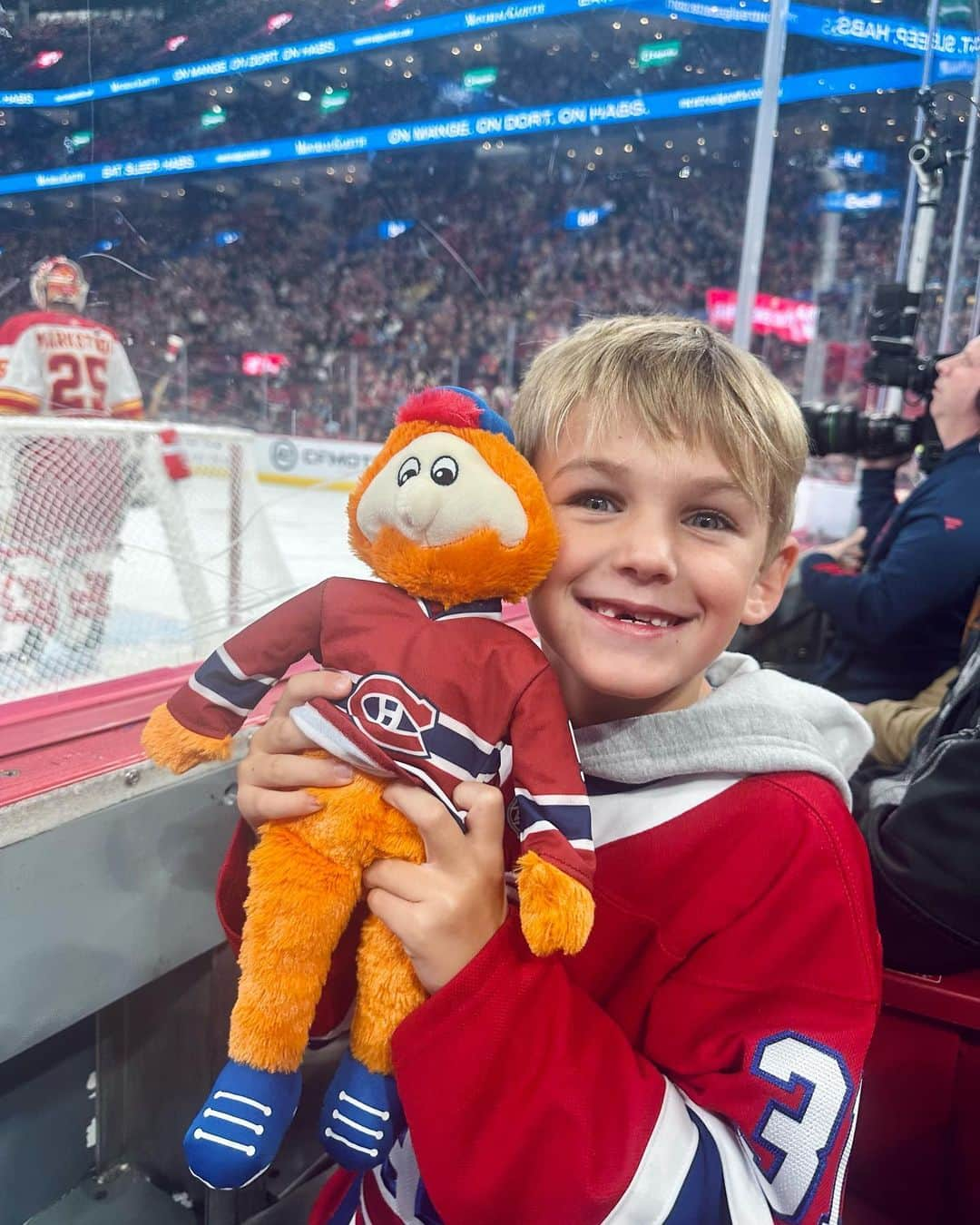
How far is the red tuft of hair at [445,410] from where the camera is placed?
1.91ft

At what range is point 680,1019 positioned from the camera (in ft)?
1.92

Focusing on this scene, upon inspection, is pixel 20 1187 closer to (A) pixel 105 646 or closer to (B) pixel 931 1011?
(A) pixel 105 646

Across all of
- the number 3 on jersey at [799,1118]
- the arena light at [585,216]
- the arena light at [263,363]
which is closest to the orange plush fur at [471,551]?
the number 3 on jersey at [799,1118]

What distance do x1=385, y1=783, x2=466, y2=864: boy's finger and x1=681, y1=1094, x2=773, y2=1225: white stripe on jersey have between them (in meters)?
0.22

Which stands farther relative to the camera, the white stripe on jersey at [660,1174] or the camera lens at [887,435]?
the camera lens at [887,435]

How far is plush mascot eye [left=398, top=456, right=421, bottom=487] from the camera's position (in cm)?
56

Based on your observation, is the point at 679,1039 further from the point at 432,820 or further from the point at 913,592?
the point at 913,592

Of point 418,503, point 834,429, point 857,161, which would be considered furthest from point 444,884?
point 857,161

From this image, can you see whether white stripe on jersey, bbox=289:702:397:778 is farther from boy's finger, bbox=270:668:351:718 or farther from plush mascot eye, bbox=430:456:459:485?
plush mascot eye, bbox=430:456:459:485

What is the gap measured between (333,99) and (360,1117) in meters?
2.01

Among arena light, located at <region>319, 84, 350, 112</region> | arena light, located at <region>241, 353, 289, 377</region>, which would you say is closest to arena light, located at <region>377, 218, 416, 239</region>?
arena light, located at <region>241, 353, 289, 377</region>

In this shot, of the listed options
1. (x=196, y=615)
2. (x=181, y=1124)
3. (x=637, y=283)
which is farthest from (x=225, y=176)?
(x=637, y=283)

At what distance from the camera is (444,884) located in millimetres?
542

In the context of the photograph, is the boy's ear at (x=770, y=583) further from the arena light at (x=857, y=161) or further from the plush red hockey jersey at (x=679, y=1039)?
the arena light at (x=857, y=161)
